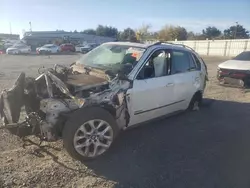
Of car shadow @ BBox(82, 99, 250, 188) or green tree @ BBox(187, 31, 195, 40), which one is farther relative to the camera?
green tree @ BBox(187, 31, 195, 40)

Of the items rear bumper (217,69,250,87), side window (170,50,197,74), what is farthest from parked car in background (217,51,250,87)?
side window (170,50,197,74)

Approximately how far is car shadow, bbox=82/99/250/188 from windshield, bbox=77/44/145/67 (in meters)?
1.38

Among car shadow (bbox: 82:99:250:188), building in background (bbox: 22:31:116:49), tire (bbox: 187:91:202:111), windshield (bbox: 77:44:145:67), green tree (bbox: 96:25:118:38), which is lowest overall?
car shadow (bbox: 82:99:250:188)

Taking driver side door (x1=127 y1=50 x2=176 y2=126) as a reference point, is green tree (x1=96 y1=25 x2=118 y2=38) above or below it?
above

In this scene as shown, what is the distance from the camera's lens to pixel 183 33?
→ 70.4 metres

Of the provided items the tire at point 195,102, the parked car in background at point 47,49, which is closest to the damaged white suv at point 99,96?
the tire at point 195,102

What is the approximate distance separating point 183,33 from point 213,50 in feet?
114

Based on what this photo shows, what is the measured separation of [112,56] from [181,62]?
1.52 meters

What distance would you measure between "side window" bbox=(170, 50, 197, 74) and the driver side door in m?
0.23

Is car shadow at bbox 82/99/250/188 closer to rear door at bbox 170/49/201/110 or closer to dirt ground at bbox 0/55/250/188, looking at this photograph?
dirt ground at bbox 0/55/250/188

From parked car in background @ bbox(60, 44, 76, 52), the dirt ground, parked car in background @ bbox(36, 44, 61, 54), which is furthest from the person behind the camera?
parked car in background @ bbox(60, 44, 76, 52)

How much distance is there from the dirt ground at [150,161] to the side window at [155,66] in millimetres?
1108

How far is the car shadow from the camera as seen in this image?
3453mm

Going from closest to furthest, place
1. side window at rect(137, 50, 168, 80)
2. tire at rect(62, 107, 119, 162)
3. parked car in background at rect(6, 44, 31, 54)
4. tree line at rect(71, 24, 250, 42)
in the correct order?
tire at rect(62, 107, 119, 162) < side window at rect(137, 50, 168, 80) < parked car in background at rect(6, 44, 31, 54) < tree line at rect(71, 24, 250, 42)
